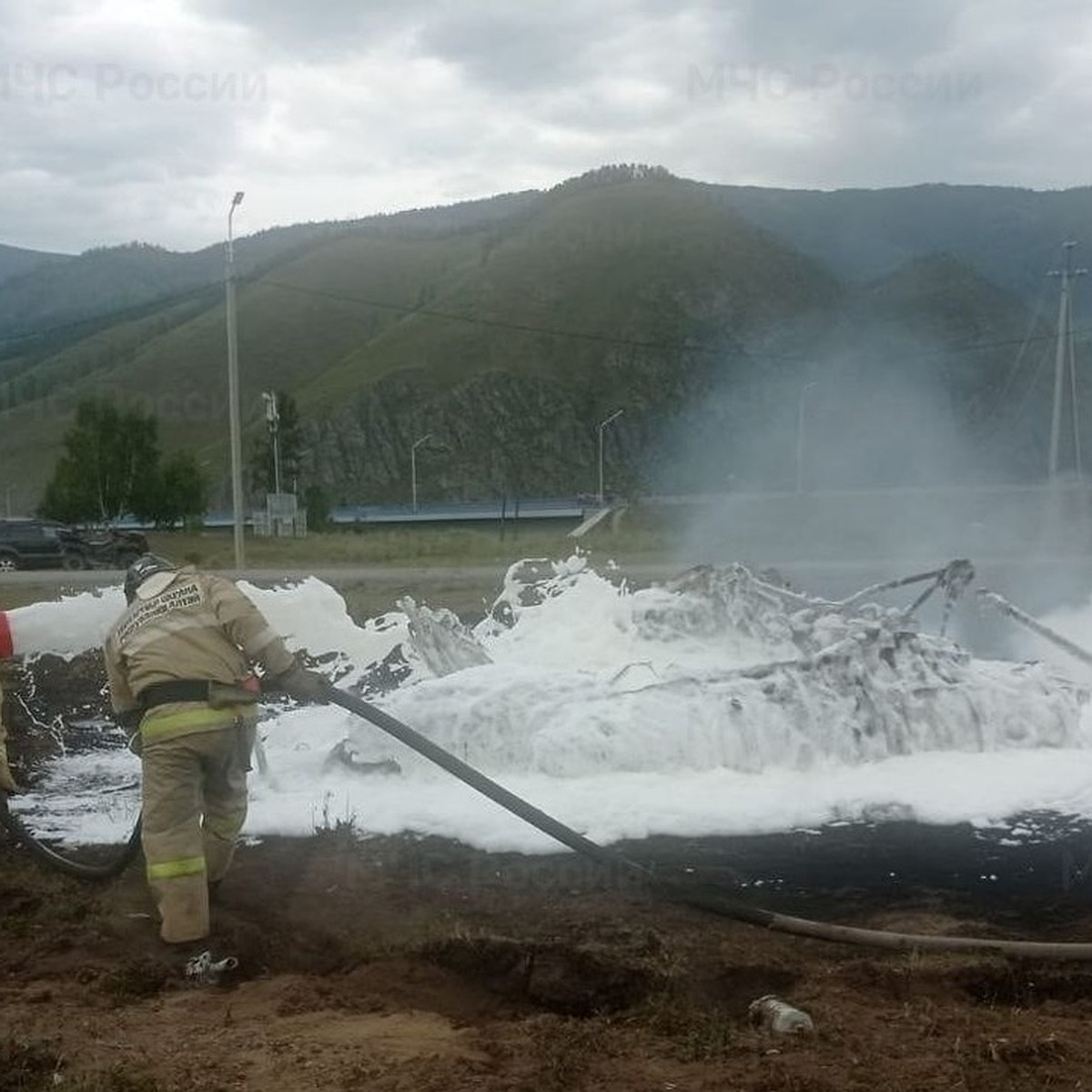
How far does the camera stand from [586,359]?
106m

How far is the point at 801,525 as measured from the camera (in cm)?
3114

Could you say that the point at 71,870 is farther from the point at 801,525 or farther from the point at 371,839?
the point at 801,525

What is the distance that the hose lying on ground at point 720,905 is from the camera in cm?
507

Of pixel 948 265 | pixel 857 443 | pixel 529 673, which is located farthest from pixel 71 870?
pixel 948 265

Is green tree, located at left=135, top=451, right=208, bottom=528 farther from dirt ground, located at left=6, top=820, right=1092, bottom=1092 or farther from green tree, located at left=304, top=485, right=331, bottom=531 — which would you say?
dirt ground, located at left=6, top=820, right=1092, bottom=1092

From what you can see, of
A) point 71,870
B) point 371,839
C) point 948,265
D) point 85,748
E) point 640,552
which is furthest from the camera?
point 948,265

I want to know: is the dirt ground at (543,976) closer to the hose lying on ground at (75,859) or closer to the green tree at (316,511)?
the hose lying on ground at (75,859)

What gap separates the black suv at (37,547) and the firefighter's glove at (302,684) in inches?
1172

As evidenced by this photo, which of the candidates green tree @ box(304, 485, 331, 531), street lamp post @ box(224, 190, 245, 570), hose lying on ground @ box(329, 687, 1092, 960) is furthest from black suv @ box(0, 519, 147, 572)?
hose lying on ground @ box(329, 687, 1092, 960)

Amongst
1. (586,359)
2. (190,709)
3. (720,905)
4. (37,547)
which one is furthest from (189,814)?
(586,359)

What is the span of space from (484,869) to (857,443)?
4322cm

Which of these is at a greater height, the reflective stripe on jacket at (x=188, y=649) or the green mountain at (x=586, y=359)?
the green mountain at (x=586, y=359)

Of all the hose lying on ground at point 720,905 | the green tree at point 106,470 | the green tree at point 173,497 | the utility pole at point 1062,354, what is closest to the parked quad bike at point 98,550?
Answer: the green tree at point 173,497

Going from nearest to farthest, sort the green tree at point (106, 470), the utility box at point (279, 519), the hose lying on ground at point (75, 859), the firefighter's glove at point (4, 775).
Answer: the hose lying on ground at point (75, 859) < the firefighter's glove at point (4, 775) < the utility box at point (279, 519) < the green tree at point (106, 470)
